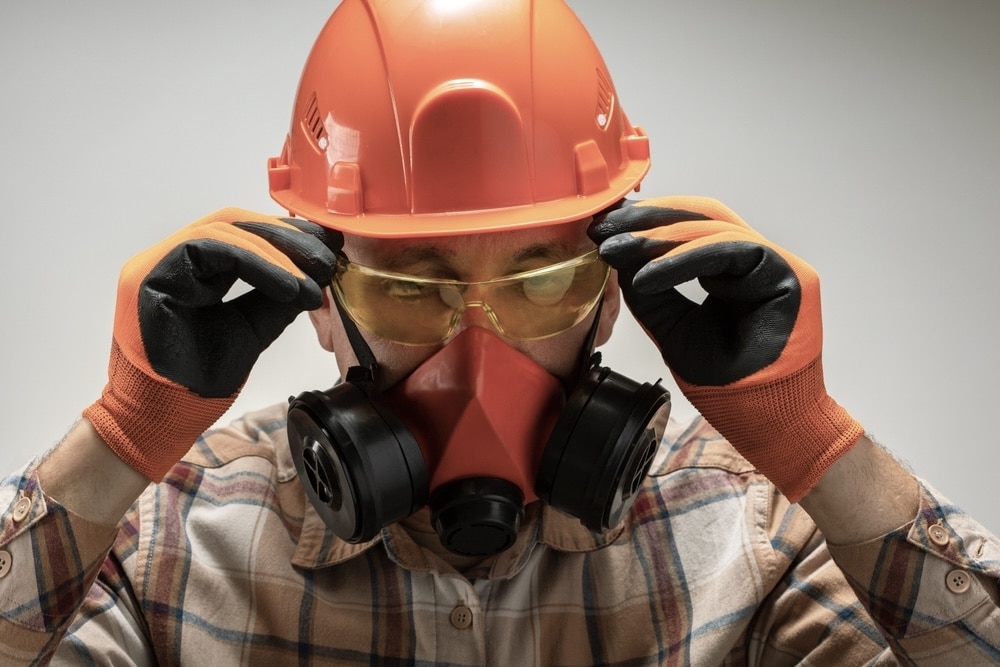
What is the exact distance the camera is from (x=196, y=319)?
1.53 meters

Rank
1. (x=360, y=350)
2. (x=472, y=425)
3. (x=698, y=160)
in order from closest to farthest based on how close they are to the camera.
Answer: (x=472, y=425)
(x=360, y=350)
(x=698, y=160)

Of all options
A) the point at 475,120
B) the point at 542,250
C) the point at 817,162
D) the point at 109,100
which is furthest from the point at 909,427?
the point at 109,100

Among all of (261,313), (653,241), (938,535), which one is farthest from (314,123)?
(938,535)

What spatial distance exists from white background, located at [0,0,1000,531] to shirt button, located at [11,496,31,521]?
764 mm

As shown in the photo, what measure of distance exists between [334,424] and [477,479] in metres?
0.20

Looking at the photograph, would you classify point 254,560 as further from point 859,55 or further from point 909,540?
point 859,55

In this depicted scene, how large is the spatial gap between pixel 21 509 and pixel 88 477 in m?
0.11

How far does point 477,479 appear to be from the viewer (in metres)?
1.59

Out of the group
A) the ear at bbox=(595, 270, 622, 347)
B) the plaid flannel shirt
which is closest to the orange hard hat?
the ear at bbox=(595, 270, 622, 347)

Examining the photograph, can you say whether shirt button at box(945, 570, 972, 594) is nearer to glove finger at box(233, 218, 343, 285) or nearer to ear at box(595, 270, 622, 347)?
ear at box(595, 270, 622, 347)

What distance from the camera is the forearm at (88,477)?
5.02 ft

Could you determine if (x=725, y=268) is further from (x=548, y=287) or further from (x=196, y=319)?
(x=196, y=319)

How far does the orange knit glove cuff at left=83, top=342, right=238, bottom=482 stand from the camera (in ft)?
4.96

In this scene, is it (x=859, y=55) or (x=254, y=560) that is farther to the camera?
(x=859, y=55)
